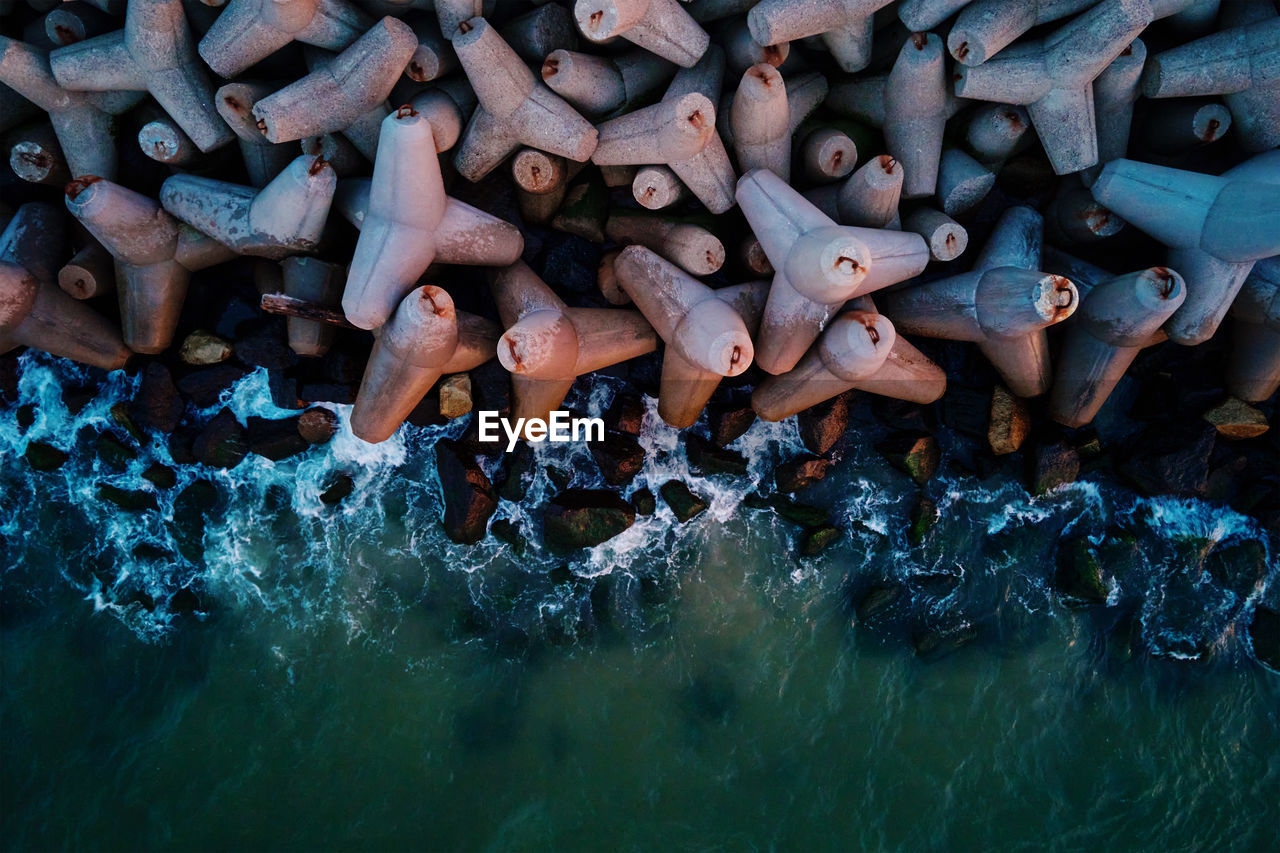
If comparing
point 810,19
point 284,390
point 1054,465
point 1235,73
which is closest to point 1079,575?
point 1054,465

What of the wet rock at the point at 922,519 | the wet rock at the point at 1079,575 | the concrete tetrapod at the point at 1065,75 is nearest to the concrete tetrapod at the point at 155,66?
the concrete tetrapod at the point at 1065,75

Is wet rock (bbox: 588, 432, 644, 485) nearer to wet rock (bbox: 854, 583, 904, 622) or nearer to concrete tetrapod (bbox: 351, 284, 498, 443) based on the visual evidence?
concrete tetrapod (bbox: 351, 284, 498, 443)

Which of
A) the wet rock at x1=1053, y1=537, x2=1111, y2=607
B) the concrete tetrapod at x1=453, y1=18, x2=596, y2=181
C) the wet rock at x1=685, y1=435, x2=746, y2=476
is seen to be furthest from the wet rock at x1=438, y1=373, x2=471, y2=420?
the wet rock at x1=1053, y1=537, x2=1111, y2=607

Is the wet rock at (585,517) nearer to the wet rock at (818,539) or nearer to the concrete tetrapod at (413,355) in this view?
the concrete tetrapod at (413,355)

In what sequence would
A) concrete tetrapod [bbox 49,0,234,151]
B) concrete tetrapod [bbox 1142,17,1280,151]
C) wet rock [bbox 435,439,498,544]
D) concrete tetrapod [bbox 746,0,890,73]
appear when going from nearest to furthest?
concrete tetrapod [bbox 746,0,890,73], concrete tetrapod [bbox 49,0,234,151], concrete tetrapod [bbox 1142,17,1280,151], wet rock [bbox 435,439,498,544]

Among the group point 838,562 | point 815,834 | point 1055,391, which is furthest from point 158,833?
point 1055,391
